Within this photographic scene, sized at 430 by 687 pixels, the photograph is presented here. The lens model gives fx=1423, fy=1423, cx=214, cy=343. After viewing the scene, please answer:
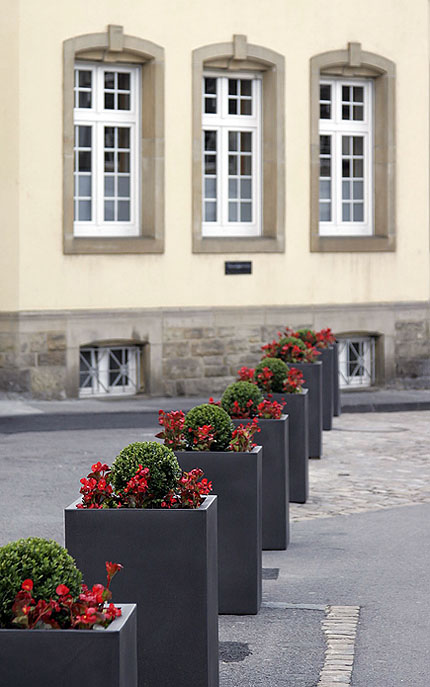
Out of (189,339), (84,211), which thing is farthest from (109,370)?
(84,211)

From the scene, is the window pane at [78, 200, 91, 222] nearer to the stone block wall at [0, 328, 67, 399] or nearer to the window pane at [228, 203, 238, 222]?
the stone block wall at [0, 328, 67, 399]

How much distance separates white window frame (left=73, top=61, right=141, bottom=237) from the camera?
746 inches

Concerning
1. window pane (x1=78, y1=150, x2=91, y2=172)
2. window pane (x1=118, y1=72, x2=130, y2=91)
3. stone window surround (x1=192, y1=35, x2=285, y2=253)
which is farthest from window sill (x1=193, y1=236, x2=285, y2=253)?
window pane (x1=118, y1=72, x2=130, y2=91)

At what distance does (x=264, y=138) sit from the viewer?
2017 cm

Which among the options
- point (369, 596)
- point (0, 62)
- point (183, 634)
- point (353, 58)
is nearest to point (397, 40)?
point (353, 58)

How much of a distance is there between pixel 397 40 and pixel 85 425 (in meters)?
8.41

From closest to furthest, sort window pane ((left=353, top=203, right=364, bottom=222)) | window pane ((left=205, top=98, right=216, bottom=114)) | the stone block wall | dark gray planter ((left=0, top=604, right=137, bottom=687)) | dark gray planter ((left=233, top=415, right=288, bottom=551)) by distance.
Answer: dark gray planter ((left=0, top=604, right=137, bottom=687)) < dark gray planter ((left=233, top=415, right=288, bottom=551)) < the stone block wall < window pane ((left=205, top=98, right=216, bottom=114)) < window pane ((left=353, top=203, right=364, bottom=222))

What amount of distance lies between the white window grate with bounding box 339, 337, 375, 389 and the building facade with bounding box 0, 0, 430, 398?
0.03m

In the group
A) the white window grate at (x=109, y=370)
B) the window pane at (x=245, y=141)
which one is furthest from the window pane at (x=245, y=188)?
the white window grate at (x=109, y=370)

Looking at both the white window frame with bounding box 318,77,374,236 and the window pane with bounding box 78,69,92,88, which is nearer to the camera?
the window pane with bounding box 78,69,92,88

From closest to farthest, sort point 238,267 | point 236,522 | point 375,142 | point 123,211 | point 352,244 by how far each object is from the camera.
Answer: point 236,522
point 123,211
point 238,267
point 352,244
point 375,142

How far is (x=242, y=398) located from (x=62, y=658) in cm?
554

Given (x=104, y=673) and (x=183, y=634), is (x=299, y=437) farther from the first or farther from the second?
(x=104, y=673)

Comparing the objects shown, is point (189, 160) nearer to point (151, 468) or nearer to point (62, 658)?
point (151, 468)
